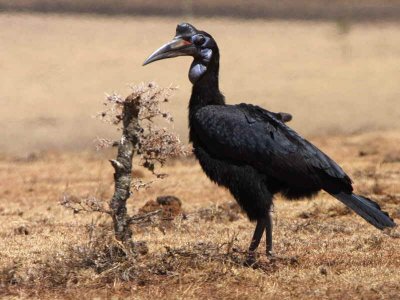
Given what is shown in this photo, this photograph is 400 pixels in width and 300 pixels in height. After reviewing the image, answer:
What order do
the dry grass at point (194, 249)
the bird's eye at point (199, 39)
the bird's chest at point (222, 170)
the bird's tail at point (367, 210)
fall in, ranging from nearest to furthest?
1. the dry grass at point (194, 249)
2. the bird's tail at point (367, 210)
3. the bird's chest at point (222, 170)
4. the bird's eye at point (199, 39)

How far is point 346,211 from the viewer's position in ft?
36.7

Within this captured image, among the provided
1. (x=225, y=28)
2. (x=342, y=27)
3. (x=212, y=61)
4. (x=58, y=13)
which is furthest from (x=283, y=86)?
(x=212, y=61)

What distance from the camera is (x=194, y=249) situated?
809 cm

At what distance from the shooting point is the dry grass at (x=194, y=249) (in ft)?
24.4

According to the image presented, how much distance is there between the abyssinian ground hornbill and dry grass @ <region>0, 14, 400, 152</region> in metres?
10.0

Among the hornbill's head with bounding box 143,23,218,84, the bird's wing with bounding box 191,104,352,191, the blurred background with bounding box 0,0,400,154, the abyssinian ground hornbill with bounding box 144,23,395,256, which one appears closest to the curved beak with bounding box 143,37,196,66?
the hornbill's head with bounding box 143,23,218,84

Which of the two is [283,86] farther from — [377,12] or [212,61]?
[212,61]

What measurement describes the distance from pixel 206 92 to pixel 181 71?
1412 cm

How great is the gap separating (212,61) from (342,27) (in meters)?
17.3

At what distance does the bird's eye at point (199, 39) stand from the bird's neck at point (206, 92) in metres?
0.18

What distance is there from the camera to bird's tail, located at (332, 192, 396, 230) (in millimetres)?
8305

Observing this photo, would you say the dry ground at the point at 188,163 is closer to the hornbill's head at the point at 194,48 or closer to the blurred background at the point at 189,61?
the blurred background at the point at 189,61

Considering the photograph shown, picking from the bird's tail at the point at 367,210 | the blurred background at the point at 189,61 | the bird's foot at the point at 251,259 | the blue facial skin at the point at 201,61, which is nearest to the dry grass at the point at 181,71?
the blurred background at the point at 189,61

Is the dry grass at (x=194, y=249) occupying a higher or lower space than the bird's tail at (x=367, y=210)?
lower
